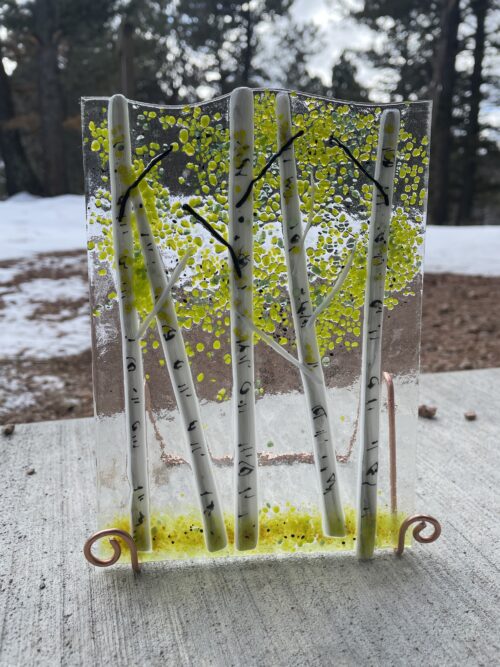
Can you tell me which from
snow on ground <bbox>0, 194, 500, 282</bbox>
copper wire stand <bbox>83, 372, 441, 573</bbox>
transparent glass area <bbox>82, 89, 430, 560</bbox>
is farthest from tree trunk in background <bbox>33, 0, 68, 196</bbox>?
copper wire stand <bbox>83, 372, 441, 573</bbox>

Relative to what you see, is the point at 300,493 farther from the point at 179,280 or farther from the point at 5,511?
the point at 5,511

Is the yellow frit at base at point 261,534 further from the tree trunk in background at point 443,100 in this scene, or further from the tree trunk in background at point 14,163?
the tree trunk in background at point 14,163

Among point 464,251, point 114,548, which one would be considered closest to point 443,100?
point 464,251

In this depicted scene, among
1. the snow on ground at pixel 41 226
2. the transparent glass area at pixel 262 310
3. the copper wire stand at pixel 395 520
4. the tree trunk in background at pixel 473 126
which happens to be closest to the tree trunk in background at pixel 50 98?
the snow on ground at pixel 41 226

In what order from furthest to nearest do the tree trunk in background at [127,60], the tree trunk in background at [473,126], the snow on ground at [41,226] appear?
the tree trunk in background at [473,126], the tree trunk in background at [127,60], the snow on ground at [41,226]

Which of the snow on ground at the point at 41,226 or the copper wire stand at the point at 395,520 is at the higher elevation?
the snow on ground at the point at 41,226

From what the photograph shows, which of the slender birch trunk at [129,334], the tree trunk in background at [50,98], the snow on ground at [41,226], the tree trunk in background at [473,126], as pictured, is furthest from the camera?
the tree trunk in background at [473,126]

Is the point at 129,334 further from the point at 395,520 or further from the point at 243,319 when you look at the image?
the point at 395,520
